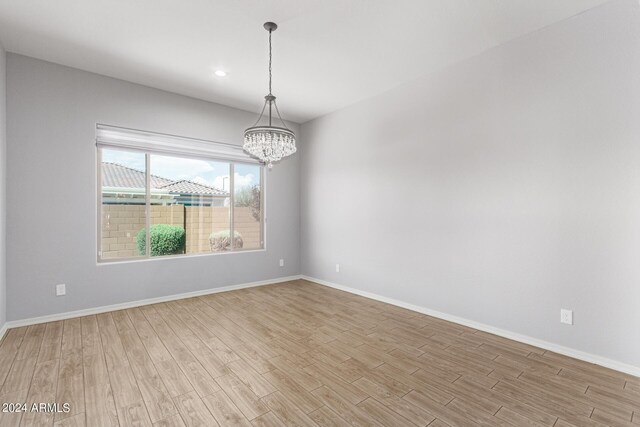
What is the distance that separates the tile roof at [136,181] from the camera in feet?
12.5

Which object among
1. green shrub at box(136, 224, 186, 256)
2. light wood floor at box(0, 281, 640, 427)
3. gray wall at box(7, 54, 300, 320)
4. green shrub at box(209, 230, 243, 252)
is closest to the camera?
light wood floor at box(0, 281, 640, 427)

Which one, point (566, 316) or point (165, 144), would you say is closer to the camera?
point (566, 316)

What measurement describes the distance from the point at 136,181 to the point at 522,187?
457 cm

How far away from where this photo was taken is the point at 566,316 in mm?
2617

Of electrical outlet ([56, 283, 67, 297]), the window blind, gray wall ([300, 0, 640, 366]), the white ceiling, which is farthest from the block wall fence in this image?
gray wall ([300, 0, 640, 366])

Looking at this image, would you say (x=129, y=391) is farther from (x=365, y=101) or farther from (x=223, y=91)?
(x=365, y=101)

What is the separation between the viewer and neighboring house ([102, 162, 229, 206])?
3.82 metres

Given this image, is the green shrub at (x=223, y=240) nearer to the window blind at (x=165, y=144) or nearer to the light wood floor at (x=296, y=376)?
the window blind at (x=165, y=144)

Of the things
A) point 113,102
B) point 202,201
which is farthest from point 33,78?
point 202,201

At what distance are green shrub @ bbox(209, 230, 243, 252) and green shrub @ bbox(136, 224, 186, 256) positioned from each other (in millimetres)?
452

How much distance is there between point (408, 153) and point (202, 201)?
3.13m

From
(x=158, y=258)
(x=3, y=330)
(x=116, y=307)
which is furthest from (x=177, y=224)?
(x=3, y=330)

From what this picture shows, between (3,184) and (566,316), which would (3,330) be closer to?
(3,184)

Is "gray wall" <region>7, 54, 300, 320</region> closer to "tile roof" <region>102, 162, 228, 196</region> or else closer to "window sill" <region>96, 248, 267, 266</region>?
"window sill" <region>96, 248, 267, 266</region>
